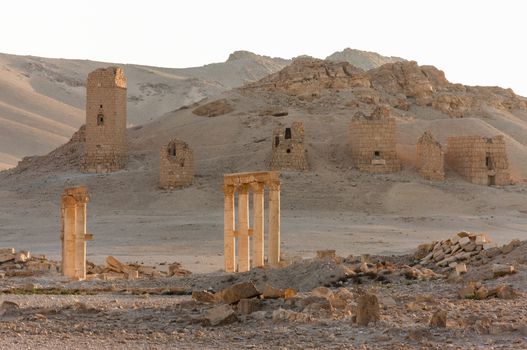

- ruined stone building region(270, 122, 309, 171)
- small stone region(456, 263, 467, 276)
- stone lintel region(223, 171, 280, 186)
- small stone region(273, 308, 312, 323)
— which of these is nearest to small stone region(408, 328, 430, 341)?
small stone region(273, 308, 312, 323)

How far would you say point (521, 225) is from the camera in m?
36.1

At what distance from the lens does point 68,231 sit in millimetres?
23750

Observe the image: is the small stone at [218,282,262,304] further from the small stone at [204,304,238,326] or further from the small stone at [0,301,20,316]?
the small stone at [0,301,20,316]

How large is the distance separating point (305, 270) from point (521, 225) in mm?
18532

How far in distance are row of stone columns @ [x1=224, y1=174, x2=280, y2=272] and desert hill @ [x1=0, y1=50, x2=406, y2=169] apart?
51.9 m

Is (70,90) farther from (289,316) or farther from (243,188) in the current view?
(289,316)

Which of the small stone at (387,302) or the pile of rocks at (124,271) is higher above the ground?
the small stone at (387,302)

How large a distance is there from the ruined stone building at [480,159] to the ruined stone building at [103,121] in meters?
14.2

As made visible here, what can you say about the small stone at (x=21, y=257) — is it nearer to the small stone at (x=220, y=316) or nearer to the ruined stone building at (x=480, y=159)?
the small stone at (x=220, y=316)

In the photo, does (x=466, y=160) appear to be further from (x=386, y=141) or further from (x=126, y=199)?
(x=126, y=199)

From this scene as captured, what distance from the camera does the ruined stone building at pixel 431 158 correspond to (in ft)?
138

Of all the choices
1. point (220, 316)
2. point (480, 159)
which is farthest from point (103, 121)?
point (220, 316)

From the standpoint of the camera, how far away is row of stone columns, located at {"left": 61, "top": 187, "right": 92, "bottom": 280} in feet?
76.2

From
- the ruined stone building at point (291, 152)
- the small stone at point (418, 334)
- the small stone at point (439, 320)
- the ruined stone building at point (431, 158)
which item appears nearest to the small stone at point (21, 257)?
the small stone at point (439, 320)
